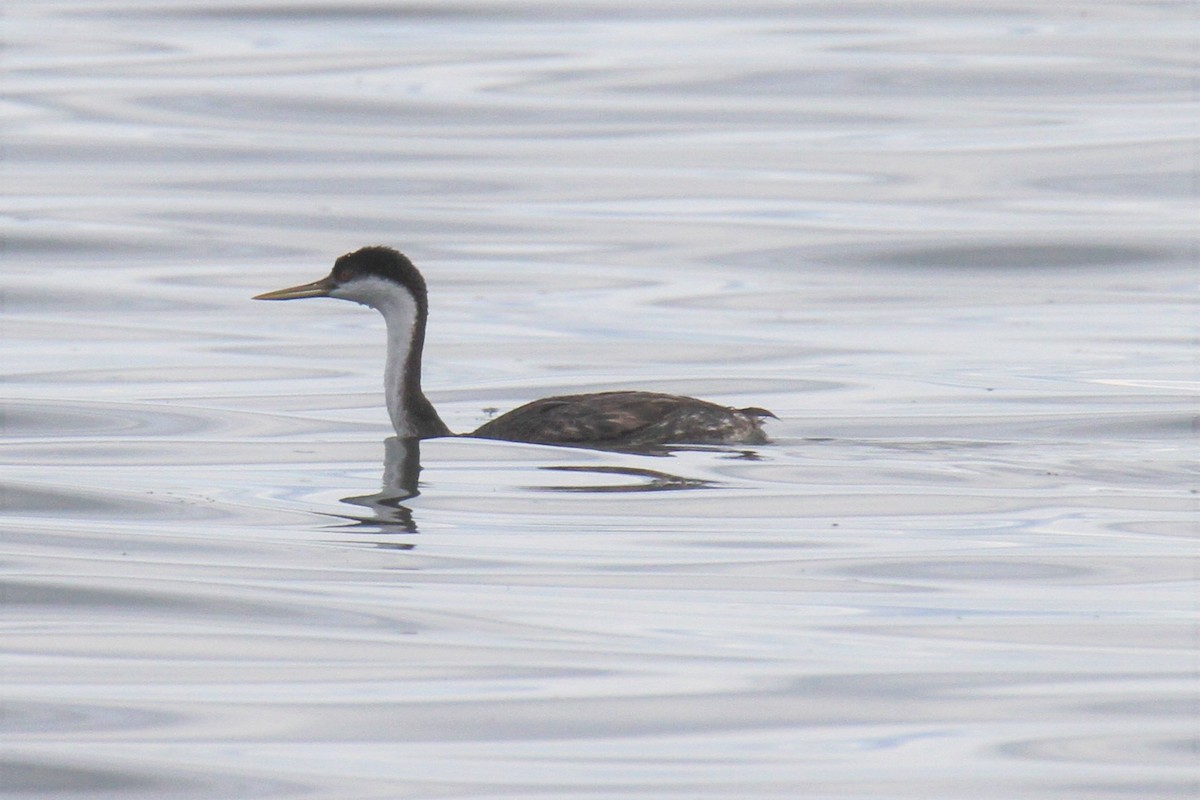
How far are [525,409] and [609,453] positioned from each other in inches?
20.9

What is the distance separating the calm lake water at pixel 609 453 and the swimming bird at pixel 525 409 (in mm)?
157

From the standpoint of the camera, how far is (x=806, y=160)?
76.9 feet

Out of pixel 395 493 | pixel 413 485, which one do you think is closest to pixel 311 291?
pixel 413 485

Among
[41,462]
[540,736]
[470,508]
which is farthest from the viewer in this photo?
[41,462]

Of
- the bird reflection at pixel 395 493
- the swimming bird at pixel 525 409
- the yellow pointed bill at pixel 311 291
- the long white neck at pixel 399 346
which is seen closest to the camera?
the bird reflection at pixel 395 493

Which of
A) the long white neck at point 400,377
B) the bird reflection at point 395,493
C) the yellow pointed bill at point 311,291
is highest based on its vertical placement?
the yellow pointed bill at point 311,291

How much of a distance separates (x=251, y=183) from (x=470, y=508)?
40.3ft

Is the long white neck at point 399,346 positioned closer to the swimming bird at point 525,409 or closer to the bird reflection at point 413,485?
the swimming bird at point 525,409

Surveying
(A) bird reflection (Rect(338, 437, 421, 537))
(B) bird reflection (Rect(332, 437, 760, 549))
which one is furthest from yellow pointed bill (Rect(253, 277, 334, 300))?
(B) bird reflection (Rect(332, 437, 760, 549))

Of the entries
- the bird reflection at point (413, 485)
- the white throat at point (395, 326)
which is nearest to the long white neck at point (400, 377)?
the white throat at point (395, 326)

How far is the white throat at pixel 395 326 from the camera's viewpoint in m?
12.3

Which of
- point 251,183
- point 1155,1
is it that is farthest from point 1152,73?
point 251,183

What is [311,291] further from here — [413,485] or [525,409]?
→ [413,485]

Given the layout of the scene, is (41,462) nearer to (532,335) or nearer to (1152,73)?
(532,335)
